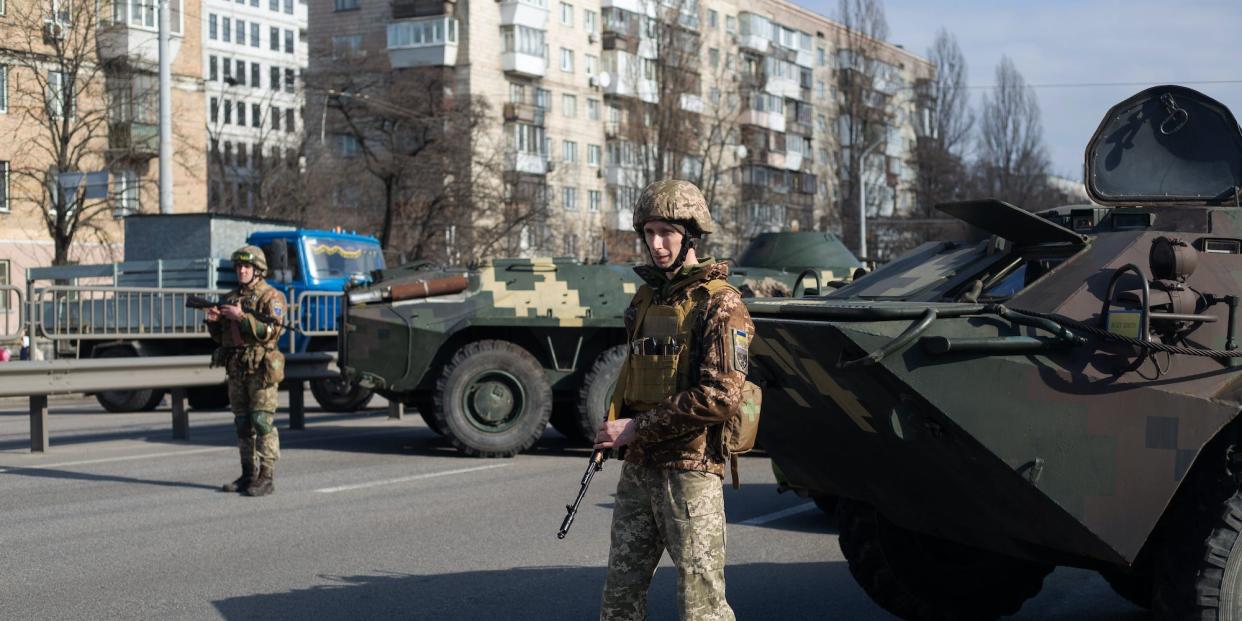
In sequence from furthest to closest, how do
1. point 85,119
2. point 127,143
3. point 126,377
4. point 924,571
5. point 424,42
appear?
point 424,42
point 127,143
point 85,119
point 126,377
point 924,571

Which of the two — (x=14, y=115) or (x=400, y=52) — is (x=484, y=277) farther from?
(x=400, y=52)

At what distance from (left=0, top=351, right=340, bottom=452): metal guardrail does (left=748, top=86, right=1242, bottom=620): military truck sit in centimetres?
830

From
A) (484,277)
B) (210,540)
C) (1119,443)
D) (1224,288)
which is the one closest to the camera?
(1119,443)

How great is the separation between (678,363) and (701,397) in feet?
0.57

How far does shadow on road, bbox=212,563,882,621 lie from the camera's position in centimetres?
643

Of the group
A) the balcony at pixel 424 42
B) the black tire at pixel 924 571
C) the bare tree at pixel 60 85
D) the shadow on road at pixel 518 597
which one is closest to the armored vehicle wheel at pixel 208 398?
the bare tree at pixel 60 85

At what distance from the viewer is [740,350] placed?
445 cm

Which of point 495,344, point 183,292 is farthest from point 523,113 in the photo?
point 495,344

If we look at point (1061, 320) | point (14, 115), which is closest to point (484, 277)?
point (1061, 320)

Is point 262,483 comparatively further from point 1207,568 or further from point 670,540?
point 1207,568

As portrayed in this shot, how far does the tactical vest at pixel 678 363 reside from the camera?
4.50 m

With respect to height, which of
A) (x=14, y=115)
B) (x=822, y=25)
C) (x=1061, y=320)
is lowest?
(x=1061, y=320)

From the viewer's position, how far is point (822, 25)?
241 feet

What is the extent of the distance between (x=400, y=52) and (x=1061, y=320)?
49698 mm
